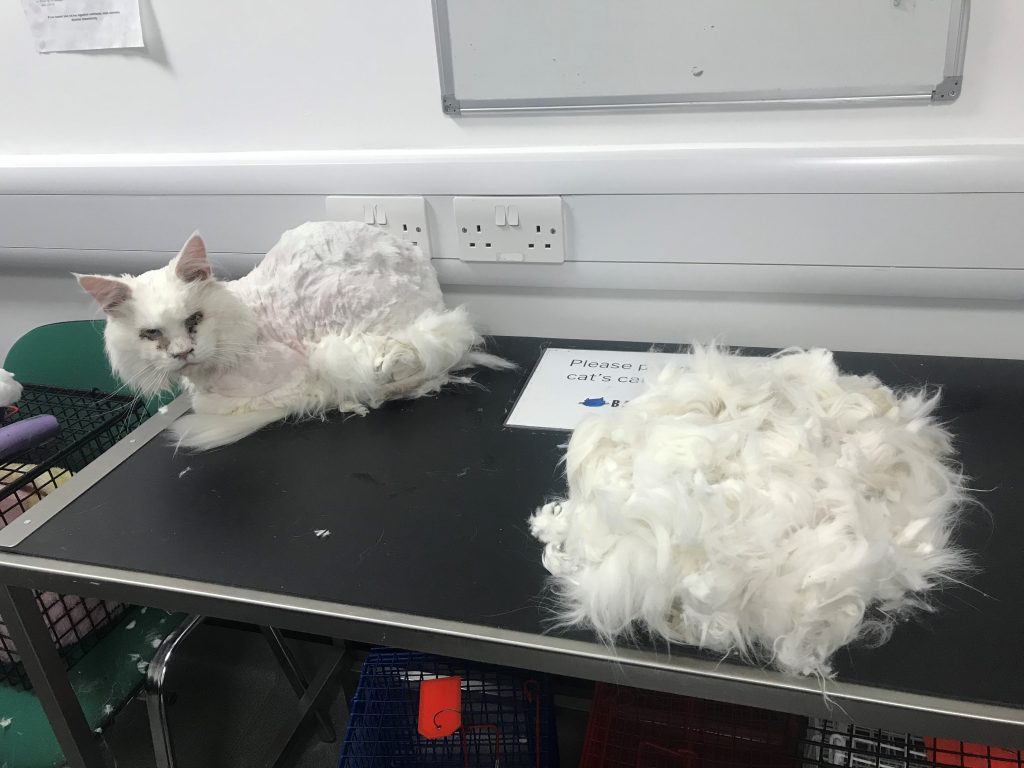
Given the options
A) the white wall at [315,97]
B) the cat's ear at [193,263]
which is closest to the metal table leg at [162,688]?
the cat's ear at [193,263]

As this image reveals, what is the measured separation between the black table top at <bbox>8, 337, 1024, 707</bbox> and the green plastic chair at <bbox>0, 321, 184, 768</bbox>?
31 centimetres

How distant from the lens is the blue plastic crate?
1068 mm

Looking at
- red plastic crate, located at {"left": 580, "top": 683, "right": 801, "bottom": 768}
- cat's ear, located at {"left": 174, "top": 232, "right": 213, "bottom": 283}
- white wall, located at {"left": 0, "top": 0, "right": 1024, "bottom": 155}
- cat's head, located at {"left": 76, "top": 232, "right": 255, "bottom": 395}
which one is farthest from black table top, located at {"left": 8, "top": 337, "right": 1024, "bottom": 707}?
red plastic crate, located at {"left": 580, "top": 683, "right": 801, "bottom": 768}

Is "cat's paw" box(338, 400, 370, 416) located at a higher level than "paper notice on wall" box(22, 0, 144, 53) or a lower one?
lower

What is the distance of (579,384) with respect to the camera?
39.8 inches

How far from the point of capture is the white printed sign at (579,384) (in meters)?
0.94

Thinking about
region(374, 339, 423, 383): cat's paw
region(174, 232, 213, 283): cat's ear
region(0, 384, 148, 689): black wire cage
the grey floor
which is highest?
region(174, 232, 213, 283): cat's ear

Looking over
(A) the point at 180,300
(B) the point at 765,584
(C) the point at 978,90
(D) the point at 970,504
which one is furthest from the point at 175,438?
(C) the point at 978,90

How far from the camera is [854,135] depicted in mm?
957

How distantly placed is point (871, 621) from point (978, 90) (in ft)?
2.27

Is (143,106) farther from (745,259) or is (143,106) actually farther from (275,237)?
(745,259)

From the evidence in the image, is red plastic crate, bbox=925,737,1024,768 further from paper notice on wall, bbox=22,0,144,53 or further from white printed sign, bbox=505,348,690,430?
paper notice on wall, bbox=22,0,144,53

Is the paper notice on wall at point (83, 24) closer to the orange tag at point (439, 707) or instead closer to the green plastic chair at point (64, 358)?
the green plastic chair at point (64, 358)

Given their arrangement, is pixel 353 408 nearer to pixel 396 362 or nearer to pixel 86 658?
pixel 396 362
